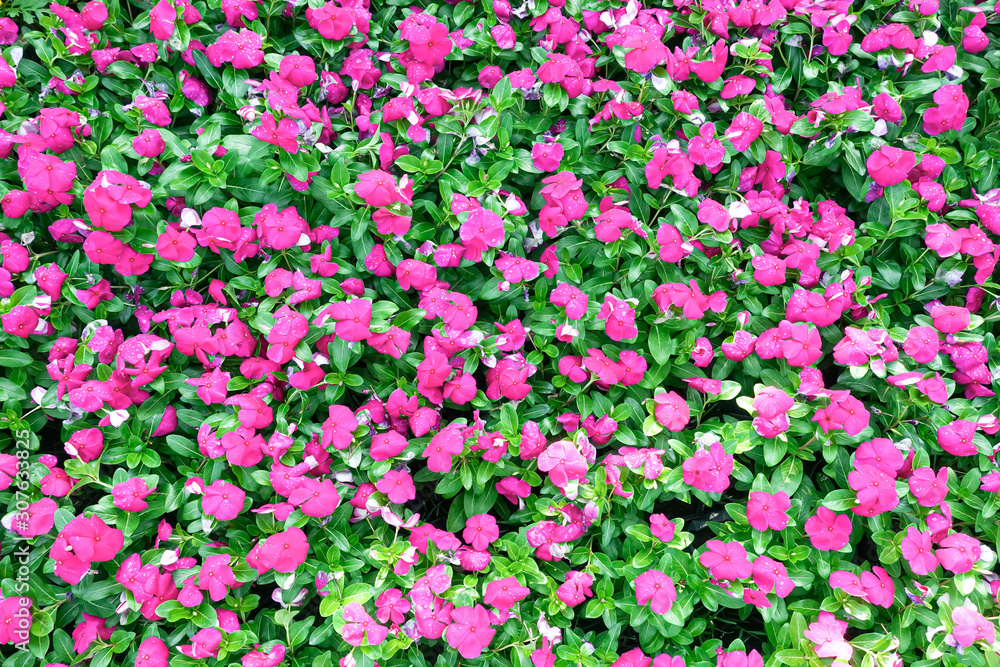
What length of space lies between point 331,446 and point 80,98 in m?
1.32

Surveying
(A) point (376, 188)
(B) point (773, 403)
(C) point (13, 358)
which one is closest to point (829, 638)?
(B) point (773, 403)

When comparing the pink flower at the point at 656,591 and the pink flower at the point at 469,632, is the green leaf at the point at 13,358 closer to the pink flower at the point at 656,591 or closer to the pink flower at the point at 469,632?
the pink flower at the point at 469,632

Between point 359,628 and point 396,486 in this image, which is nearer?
point 359,628

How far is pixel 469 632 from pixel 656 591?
1.63ft

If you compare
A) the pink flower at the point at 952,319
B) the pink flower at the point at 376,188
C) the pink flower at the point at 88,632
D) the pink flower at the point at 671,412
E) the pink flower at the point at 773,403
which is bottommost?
the pink flower at the point at 88,632

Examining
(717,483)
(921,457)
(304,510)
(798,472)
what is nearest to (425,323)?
(304,510)

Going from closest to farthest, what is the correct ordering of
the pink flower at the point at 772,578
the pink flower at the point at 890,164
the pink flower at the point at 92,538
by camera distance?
the pink flower at the point at 92,538 < the pink flower at the point at 772,578 < the pink flower at the point at 890,164

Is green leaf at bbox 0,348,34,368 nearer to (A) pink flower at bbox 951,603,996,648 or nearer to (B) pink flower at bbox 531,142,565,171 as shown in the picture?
(B) pink flower at bbox 531,142,565,171

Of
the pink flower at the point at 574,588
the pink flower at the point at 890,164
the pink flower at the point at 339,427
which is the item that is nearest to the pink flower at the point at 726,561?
the pink flower at the point at 574,588

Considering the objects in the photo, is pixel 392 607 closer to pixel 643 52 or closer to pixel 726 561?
pixel 726 561

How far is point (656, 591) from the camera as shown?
1.75 metres

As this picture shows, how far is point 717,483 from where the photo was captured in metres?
1.84

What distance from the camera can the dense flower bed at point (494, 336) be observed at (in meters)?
1.81

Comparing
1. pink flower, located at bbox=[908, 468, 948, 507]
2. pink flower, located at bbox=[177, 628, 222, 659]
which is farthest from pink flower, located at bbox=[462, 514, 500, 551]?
pink flower, located at bbox=[908, 468, 948, 507]
